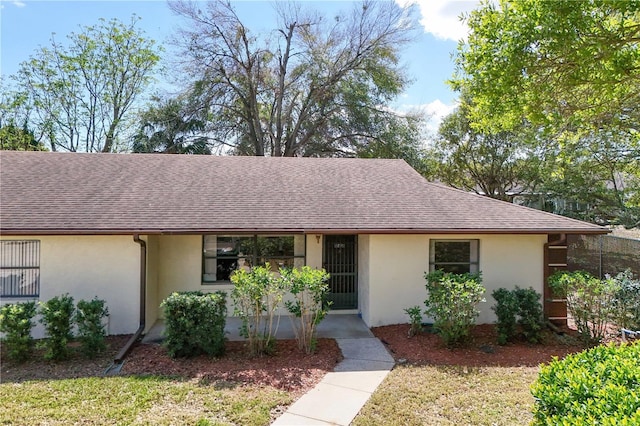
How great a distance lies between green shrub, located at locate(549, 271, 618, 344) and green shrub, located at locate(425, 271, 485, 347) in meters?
2.01

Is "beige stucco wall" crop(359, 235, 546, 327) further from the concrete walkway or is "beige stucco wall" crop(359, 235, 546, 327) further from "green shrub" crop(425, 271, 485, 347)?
"green shrub" crop(425, 271, 485, 347)

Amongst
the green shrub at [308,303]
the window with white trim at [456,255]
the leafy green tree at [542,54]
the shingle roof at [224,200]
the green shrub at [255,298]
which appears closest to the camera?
the leafy green tree at [542,54]

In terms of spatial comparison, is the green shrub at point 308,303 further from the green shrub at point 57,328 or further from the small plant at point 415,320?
the green shrub at point 57,328

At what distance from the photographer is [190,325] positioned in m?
6.31

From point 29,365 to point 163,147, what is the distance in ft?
52.7

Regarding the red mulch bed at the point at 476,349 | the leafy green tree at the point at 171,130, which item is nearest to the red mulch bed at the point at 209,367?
the red mulch bed at the point at 476,349

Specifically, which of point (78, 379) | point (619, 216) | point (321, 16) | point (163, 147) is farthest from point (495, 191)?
point (78, 379)

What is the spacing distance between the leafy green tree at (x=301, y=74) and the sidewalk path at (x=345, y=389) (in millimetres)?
17460

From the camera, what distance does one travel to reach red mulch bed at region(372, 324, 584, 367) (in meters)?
6.48

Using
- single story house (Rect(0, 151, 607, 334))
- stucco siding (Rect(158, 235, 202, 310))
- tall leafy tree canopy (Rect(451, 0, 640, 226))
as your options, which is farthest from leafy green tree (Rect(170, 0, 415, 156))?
stucco siding (Rect(158, 235, 202, 310))

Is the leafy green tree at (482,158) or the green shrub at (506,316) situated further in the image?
the leafy green tree at (482,158)

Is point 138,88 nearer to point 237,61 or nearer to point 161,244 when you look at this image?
point 237,61

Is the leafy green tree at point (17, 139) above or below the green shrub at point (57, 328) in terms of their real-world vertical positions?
above

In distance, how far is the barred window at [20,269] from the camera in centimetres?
772
